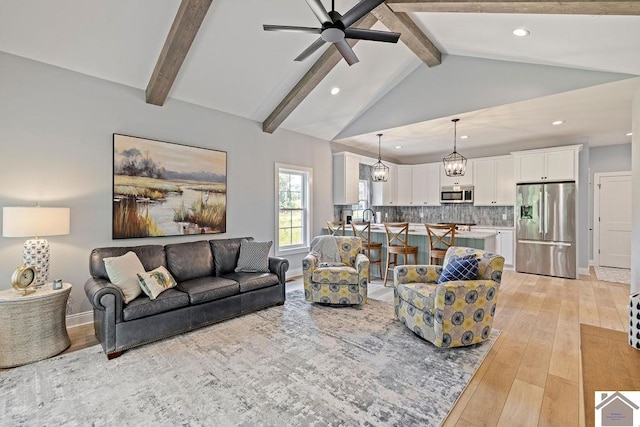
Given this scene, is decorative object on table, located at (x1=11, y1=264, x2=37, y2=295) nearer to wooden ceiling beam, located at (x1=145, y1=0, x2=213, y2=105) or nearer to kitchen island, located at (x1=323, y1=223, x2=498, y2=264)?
wooden ceiling beam, located at (x1=145, y1=0, x2=213, y2=105)

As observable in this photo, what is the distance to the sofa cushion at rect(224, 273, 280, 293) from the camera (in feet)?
Answer: 12.0

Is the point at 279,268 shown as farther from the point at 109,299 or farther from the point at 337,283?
the point at 109,299

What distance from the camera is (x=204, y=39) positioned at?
3447mm

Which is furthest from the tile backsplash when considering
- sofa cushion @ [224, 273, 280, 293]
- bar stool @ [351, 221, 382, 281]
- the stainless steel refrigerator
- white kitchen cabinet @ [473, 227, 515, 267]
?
sofa cushion @ [224, 273, 280, 293]

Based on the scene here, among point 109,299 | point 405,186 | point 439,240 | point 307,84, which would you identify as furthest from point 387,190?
point 109,299

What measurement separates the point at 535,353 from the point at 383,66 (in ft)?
14.1

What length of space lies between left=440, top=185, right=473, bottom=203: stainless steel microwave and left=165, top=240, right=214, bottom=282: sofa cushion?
19.2 ft

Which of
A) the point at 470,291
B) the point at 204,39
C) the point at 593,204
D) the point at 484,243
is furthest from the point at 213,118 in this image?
the point at 593,204

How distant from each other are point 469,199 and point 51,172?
7547 mm

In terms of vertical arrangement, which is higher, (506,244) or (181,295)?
(506,244)

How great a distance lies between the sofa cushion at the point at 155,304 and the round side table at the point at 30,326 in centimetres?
64

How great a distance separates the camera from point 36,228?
270 centimetres

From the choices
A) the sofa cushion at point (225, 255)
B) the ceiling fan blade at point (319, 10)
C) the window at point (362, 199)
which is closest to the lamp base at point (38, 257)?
the sofa cushion at point (225, 255)

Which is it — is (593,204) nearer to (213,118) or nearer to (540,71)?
(540,71)
